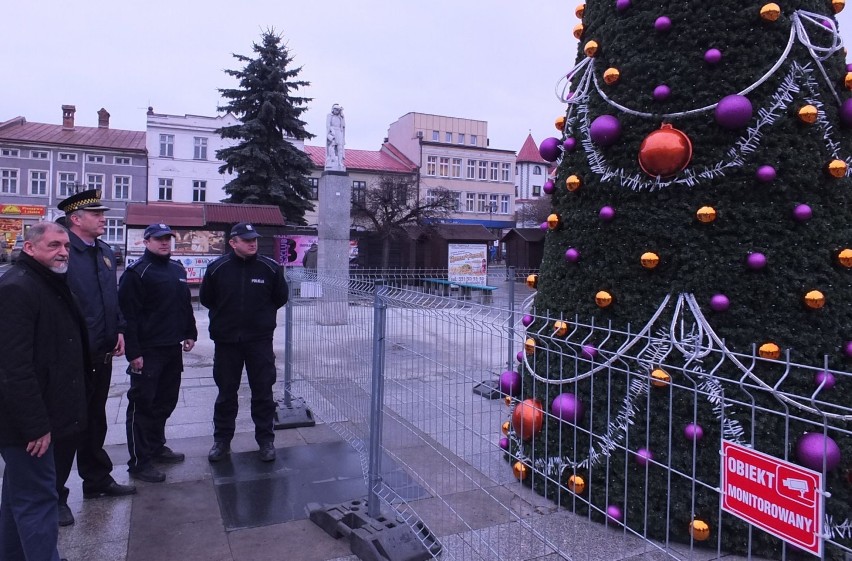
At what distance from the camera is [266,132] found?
2947 centimetres

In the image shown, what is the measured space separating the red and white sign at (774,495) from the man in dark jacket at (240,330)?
13.1 feet

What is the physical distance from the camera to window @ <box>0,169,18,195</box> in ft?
150

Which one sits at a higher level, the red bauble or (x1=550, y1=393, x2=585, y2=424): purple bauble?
the red bauble

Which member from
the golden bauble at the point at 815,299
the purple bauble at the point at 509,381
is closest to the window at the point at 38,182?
the purple bauble at the point at 509,381

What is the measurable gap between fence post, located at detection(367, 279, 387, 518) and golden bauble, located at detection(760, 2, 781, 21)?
2.65m

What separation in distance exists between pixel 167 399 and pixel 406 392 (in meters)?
2.37

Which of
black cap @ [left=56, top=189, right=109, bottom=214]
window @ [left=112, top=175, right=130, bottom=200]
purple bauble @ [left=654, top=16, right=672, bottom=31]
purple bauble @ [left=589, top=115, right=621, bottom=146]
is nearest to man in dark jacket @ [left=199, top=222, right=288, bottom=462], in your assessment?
black cap @ [left=56, top=189, right=109, bottom=214]

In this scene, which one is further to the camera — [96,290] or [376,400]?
[96,290]

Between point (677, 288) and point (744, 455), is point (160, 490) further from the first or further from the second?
point (744, 455)

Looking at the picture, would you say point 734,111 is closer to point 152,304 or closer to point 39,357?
point 39,357

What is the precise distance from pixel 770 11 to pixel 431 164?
50.2m

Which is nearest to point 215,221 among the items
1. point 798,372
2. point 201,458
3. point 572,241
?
point 201,458

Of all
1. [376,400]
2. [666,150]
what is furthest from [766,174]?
[376,400]

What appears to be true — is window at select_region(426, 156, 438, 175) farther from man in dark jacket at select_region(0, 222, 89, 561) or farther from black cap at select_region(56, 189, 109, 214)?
man in dark jacket at select_region(0, 222, 89, 561)
